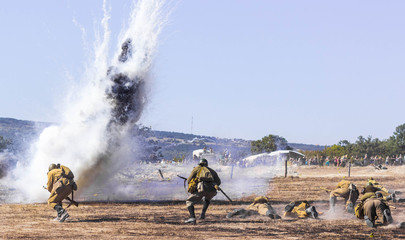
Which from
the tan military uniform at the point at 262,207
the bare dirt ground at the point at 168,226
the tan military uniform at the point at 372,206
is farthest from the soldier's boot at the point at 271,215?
the tan military uniform at the point at 372,206

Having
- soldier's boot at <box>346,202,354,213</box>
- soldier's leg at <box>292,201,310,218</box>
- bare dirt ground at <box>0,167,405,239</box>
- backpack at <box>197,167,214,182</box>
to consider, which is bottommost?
bare dirt ground at <box>0,167,405,239</box>

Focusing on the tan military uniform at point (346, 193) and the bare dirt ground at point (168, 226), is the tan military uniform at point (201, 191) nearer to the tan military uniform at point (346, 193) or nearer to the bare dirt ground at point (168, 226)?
the bare dirt ground at point (168, 226)

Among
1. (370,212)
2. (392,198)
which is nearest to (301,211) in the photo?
(370,212)

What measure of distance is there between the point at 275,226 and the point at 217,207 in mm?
5722

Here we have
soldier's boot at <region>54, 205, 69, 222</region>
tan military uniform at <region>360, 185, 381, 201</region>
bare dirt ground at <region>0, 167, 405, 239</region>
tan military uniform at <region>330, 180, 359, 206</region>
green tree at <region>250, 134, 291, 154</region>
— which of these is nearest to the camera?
bare dirt ground at <region>0, 167, 405, 239</region>

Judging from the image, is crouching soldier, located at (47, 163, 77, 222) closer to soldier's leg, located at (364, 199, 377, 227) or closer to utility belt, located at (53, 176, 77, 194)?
utility belt, located at (53, 176, 77, 194)

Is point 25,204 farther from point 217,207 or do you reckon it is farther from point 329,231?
point 329,231

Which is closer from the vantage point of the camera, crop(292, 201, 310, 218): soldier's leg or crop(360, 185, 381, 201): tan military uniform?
crop(360, 185, 381, 201): tan military uniform

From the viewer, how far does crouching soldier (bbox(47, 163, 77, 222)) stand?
17641 mm

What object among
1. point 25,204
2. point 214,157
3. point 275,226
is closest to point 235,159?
point 214,157

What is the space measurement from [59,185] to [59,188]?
3.7 inches

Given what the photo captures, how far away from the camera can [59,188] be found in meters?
17.7

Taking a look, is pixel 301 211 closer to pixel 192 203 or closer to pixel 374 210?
pixel 374 210

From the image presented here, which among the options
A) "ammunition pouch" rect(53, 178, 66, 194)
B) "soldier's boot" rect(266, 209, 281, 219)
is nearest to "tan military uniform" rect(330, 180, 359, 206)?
"soldier's boot" rect(266, 209, 281, 219)
